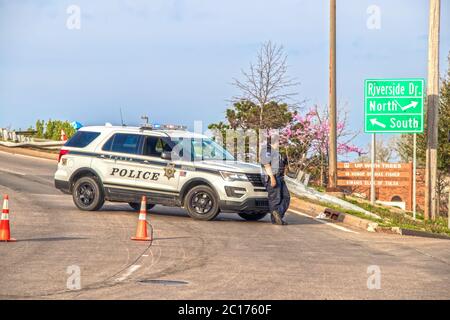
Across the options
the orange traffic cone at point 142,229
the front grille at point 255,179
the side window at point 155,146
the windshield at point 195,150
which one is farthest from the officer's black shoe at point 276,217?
the orange traffic cone at point 142,229

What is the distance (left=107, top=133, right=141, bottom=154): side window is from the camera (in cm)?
2153

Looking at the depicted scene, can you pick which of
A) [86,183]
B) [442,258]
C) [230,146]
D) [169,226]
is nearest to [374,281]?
[442,258]

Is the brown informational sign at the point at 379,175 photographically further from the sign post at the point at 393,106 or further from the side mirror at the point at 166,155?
the side mirror at the point at 166,155

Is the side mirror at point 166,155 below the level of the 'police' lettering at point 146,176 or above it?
above

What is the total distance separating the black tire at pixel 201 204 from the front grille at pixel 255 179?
90 cm

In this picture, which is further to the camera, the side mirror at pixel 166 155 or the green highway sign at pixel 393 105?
the green highway sign at pixel 393 105

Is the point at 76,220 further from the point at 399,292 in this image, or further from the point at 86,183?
the point at 399,292

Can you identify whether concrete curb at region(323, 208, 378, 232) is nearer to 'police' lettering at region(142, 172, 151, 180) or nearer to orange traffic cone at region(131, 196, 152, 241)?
'police' lettering at region(142, 172, 151, 180)

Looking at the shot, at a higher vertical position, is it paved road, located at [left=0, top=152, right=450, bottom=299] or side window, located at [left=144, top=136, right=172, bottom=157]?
side window, located at [left=144, top=136, right=172, bottom=157]

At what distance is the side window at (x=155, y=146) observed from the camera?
838 inches

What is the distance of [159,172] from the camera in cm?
2109

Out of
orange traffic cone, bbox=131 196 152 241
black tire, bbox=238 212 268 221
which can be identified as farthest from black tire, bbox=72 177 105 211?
orange traffic cone, bbox=131 196 152 241

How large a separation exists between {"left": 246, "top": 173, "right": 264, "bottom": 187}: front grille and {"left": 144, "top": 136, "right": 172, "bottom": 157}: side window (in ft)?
6.18
